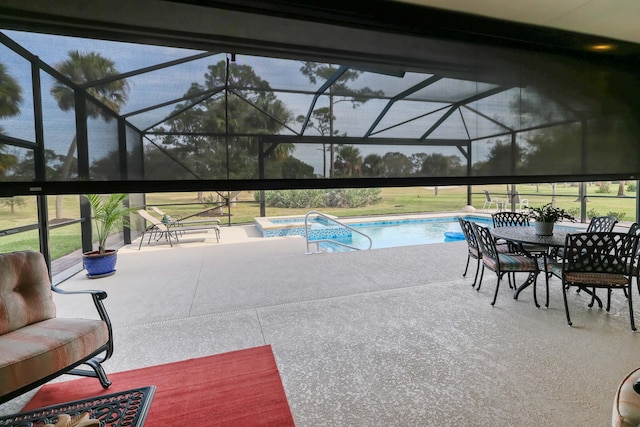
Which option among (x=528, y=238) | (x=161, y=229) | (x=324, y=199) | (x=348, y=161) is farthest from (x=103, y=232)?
(x=324, y=199)

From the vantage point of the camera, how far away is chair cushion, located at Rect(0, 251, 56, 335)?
1.95 metres

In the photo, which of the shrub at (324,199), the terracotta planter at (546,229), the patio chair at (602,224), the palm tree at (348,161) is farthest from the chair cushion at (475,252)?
the shrub at (324,199)

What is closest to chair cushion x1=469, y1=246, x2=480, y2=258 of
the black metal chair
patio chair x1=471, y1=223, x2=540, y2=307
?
patio chair x1=471, y1=223, x2=540, y2=307

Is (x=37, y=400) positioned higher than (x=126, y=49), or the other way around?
(x=126, y=49)

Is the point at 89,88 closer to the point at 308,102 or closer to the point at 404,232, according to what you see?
the point at 308,102

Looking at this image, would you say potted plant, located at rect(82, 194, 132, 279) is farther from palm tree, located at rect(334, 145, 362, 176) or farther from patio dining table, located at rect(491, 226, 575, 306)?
patio dining table, located at rect(491, 226, 575, 306)

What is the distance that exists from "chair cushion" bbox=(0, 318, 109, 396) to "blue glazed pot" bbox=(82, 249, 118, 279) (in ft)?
8.78

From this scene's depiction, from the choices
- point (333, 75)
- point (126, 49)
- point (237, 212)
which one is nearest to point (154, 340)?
point (126, 49)

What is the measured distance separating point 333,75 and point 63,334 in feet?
7.60

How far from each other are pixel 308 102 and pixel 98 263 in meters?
4.06

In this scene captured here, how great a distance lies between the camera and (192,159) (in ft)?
6.24

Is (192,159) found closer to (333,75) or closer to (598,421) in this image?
(333,75)

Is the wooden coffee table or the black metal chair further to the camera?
the black metal chair

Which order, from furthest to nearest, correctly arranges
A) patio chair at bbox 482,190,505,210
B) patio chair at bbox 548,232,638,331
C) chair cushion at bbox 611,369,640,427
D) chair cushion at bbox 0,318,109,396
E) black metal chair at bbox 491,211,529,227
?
1. patio chair at bbox 482,190,505,210
2. black metal chair at bbox 491,211,529,227
3. patio chair at bbox 548,232,638,331
4. chair cushion at bbox 0,318,109,396
5. chair cushion at bbox 611,369,640,427
